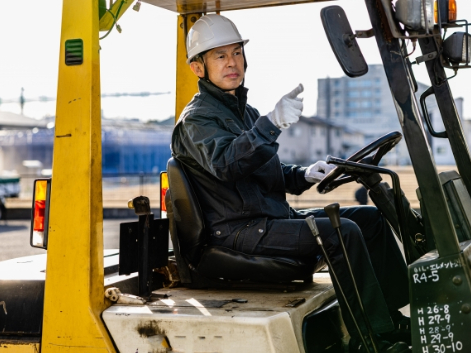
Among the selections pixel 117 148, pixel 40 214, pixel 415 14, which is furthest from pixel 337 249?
pixel 117 148

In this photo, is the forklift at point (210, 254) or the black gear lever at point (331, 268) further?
the black gear lever at point (331, 268)

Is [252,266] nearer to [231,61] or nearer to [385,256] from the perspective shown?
[385,256]

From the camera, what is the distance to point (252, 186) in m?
3.22

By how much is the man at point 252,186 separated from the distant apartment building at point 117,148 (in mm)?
38809

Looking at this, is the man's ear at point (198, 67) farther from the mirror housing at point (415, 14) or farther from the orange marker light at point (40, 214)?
the mirror housing at point (415, 14)

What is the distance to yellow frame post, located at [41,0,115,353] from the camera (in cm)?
283

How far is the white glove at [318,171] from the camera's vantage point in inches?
142

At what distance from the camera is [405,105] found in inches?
101

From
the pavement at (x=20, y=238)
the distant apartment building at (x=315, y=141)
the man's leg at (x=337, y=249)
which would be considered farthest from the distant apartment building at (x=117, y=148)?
the man's leg at (x=337, y=249)

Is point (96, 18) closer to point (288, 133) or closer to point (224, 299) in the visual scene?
point (224, 299)

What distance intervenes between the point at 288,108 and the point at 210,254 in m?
0.82

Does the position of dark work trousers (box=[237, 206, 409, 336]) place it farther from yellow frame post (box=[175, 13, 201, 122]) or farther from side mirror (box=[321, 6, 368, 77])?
yellow frame post (box=[175, 13, 201, 122])

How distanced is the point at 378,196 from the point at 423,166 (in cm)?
74

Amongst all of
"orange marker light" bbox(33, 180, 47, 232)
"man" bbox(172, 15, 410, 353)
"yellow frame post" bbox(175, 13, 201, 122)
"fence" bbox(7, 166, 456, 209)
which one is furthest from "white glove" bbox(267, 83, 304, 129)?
"fence" bbox(7, 166, 456, 209)
